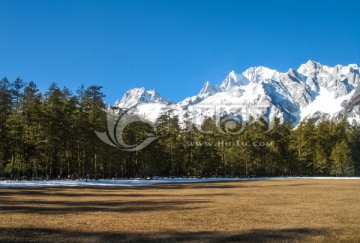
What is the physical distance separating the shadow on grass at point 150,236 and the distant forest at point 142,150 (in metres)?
40.0

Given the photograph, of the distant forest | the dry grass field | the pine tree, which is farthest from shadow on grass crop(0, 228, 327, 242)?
the pine tree

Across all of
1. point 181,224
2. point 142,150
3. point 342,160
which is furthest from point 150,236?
point 342,160

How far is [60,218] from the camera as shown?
52.5ft

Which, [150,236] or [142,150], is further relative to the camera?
[142,150]

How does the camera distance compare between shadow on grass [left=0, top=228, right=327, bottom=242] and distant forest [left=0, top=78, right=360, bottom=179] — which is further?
distant forest [left=0, top=78, right=360, bottom=179]

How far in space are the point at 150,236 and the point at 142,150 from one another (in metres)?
55.4

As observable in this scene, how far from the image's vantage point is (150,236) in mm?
12289

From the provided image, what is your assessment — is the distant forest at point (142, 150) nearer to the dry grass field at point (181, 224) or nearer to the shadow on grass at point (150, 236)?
the dry grass field at point (181, 224)

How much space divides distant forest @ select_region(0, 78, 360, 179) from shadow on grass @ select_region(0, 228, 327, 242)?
131 ft

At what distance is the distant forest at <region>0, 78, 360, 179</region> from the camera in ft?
171

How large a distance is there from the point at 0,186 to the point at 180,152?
40.8m

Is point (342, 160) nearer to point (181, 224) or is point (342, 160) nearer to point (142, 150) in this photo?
point (142, 150)

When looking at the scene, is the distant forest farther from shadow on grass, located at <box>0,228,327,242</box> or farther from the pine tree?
shadow on grass, located at <box>0,228,327,242</box>

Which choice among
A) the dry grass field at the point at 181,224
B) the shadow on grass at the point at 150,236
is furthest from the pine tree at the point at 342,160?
the shadow on grass at the point at 150,236
